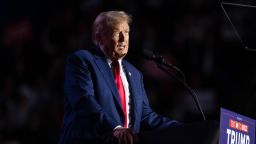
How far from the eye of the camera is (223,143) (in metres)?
3.64

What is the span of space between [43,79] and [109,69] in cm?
376

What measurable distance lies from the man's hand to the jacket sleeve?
0.09 meters

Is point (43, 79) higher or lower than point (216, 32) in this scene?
lower

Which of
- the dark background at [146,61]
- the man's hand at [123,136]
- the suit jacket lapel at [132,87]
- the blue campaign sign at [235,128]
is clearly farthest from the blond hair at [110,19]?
the dark background at [146,61]

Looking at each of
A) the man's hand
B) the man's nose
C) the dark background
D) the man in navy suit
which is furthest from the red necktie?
the dark background

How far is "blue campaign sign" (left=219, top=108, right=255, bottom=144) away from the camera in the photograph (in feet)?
12.0

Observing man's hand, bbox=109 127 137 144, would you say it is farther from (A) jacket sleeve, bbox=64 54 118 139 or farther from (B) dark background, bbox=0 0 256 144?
(B) dark background, bbox=0 0 256 144

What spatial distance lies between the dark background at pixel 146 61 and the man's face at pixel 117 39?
111 inches

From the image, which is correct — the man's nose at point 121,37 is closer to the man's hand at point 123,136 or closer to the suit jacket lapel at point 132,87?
the suit jacket lapel at point 132,87

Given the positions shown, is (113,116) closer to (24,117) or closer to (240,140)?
(240,140)

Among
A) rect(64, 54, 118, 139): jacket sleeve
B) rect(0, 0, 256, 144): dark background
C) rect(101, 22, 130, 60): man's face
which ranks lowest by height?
rect(0, 0, 256, 144): dark background

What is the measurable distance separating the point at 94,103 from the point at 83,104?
6cm

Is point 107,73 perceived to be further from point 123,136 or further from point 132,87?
point 123,136

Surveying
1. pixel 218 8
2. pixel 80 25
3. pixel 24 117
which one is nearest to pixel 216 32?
pixel 218 8
